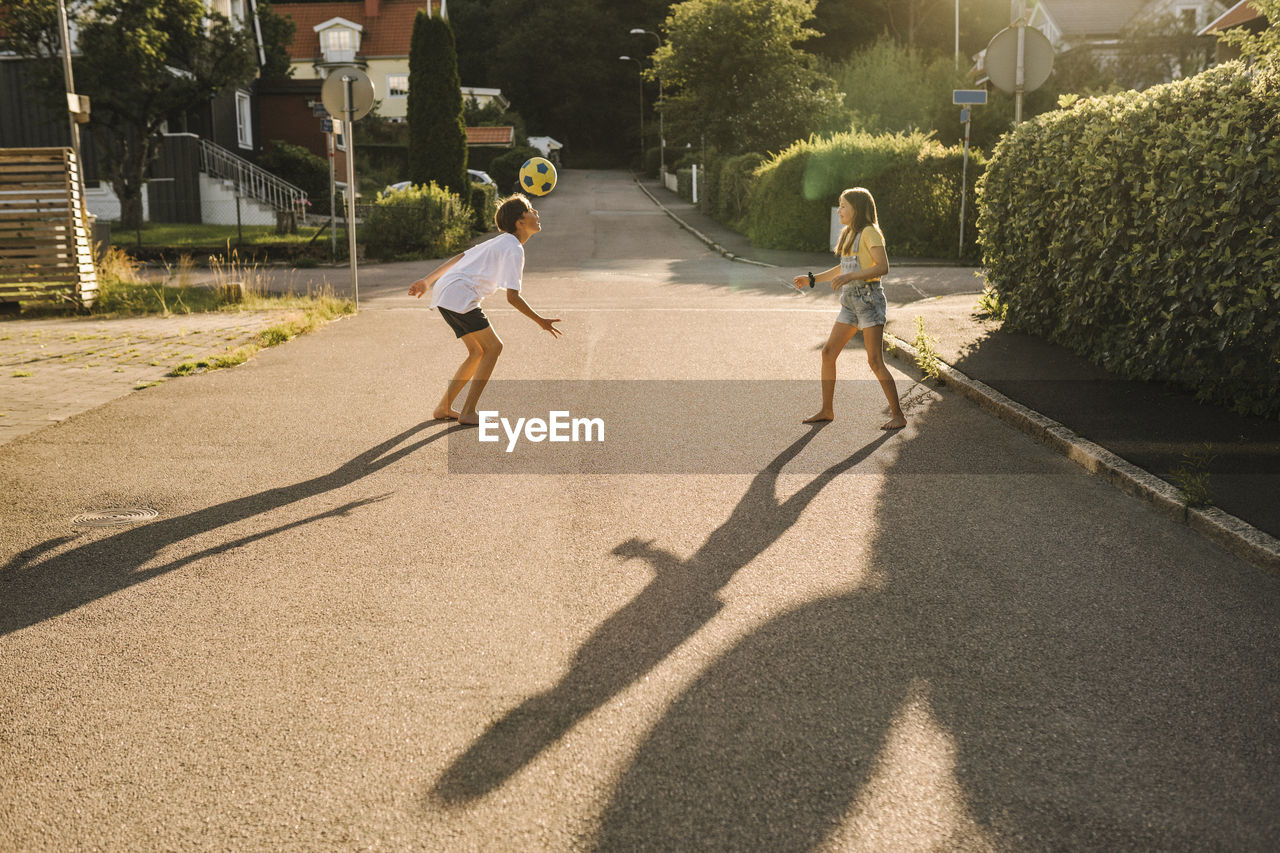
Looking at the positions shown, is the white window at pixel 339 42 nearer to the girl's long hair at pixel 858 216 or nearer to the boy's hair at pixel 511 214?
the boy's hair at pixel 511 214

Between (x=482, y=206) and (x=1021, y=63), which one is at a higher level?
(x=1021, y=63)

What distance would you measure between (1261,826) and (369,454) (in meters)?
5.54

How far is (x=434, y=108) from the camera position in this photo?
30.3 meters

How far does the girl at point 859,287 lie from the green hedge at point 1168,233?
74.4 inches

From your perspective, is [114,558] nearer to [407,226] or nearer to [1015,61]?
[1015,61]

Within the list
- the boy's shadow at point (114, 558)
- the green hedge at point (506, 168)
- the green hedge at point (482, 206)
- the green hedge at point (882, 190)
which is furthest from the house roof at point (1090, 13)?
the boy's shadow at point (114, 558)

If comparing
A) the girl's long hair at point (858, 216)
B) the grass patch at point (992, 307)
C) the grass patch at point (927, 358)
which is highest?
the girl's long hair at point (858, 216)

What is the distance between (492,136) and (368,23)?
12722mm

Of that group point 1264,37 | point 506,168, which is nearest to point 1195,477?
point 1264,37

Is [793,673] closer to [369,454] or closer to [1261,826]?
[1261,826]

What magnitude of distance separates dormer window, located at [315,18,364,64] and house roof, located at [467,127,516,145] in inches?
370

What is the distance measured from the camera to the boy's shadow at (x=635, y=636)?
3170 mm

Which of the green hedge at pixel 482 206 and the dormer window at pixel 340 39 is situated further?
the dormer window at pixel 340 39

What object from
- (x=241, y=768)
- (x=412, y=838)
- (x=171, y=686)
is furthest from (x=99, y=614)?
(x=412, y=838)
